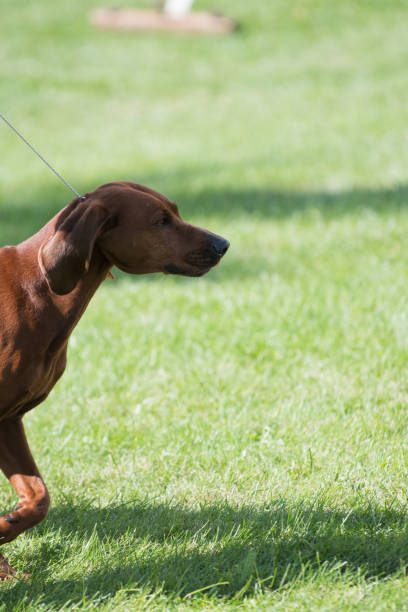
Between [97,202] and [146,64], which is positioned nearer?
[97,202]

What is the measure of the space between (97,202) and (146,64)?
17214 mm

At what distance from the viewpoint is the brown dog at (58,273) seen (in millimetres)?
2900

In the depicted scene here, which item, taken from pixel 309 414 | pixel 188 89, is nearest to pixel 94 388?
pixel 309 414

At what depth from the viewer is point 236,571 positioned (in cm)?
301

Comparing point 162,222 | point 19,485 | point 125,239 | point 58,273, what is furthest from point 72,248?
point 19,485

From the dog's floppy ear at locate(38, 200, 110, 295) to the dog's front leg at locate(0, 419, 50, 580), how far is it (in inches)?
24.3

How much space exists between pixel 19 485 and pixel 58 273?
81cm

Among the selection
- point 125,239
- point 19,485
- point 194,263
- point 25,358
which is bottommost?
point 19,485

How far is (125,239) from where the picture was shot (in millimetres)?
3021

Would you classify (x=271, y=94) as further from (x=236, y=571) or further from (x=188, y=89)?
(x=236, y=571)

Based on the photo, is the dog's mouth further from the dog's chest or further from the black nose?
the dog's chest

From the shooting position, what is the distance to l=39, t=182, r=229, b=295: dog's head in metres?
2.90

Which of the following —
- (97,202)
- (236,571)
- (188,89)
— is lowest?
(188,89)

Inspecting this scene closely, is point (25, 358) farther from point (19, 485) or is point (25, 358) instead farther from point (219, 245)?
point (219, 245)
